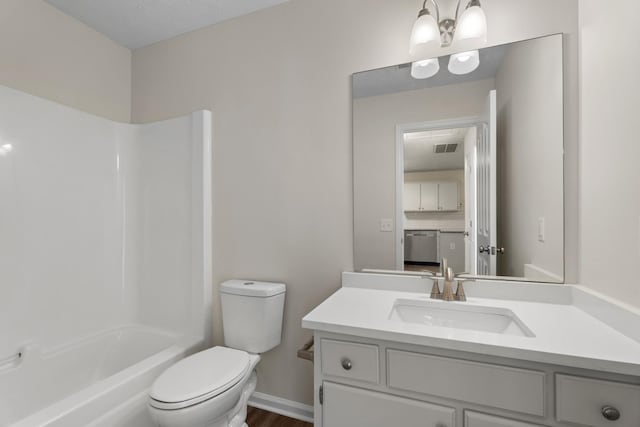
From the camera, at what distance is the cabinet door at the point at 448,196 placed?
1.47 m

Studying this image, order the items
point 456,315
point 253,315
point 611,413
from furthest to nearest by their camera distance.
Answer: point 253,315 → point 456,315 → point 611,413

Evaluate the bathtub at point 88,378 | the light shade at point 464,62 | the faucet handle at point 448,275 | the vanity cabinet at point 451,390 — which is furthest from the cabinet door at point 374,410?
the light shade at point 464,62

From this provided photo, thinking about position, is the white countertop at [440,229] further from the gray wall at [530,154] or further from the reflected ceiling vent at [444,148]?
the reflected ceiling vent at [444,148]

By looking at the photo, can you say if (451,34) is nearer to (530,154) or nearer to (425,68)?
(425,68)

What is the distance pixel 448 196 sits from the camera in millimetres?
1479

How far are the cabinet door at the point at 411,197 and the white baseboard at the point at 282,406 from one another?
50.1 inches

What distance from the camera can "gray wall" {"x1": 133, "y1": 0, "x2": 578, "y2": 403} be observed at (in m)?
1.63

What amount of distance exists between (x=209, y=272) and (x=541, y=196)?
1879 mm

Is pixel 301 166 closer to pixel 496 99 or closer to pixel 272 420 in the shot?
pixel 496 99

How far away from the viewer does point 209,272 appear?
1.95 m

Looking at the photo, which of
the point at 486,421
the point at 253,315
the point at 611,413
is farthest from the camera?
the point at 253,315

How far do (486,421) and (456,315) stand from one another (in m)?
0.42

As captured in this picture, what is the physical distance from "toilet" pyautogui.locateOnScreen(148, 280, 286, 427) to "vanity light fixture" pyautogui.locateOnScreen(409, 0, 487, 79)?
1.43 meters

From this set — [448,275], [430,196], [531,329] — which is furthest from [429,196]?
[531,329]
